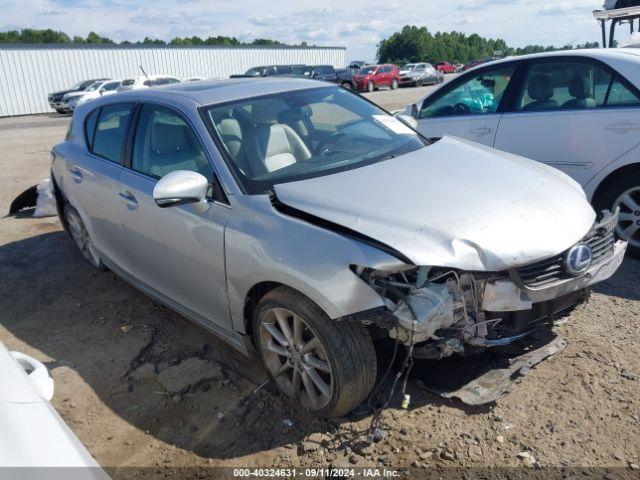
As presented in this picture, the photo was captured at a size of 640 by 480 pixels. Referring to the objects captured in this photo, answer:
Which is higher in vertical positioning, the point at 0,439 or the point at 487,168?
the point at 487,168

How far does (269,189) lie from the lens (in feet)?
10.1

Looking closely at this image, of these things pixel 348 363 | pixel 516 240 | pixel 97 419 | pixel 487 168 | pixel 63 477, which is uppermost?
pixel 487 168

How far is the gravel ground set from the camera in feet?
8.82

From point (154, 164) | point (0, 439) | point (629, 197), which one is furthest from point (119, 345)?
point (629, 197)

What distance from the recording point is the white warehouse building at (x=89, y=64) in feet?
99.3

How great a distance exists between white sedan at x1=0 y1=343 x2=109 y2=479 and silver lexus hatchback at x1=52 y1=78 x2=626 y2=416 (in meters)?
1.23

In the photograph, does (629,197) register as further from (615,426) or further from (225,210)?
(225,210)

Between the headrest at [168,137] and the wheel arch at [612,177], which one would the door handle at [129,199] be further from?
the wheel arch at [612,177]

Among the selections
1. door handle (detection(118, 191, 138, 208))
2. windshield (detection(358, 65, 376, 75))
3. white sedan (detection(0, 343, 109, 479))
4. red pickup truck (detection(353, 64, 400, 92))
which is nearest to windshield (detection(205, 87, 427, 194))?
door handle (detection(118, 191, 138, 208))

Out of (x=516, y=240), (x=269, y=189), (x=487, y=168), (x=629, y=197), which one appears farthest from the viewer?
(x=629, y=197)

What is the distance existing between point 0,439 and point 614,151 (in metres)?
4.77

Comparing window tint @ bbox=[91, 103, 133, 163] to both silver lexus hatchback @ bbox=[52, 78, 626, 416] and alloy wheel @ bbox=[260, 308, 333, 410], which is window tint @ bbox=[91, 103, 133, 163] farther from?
alloy wheel @ bbox=[260, 308, 333, 410]

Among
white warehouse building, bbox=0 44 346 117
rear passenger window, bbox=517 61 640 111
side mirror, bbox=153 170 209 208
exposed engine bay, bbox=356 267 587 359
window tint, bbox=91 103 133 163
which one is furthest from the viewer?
white warehouse building, bbox=0 44 346 117

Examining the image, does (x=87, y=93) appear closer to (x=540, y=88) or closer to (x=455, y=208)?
(x=540, y=88)
